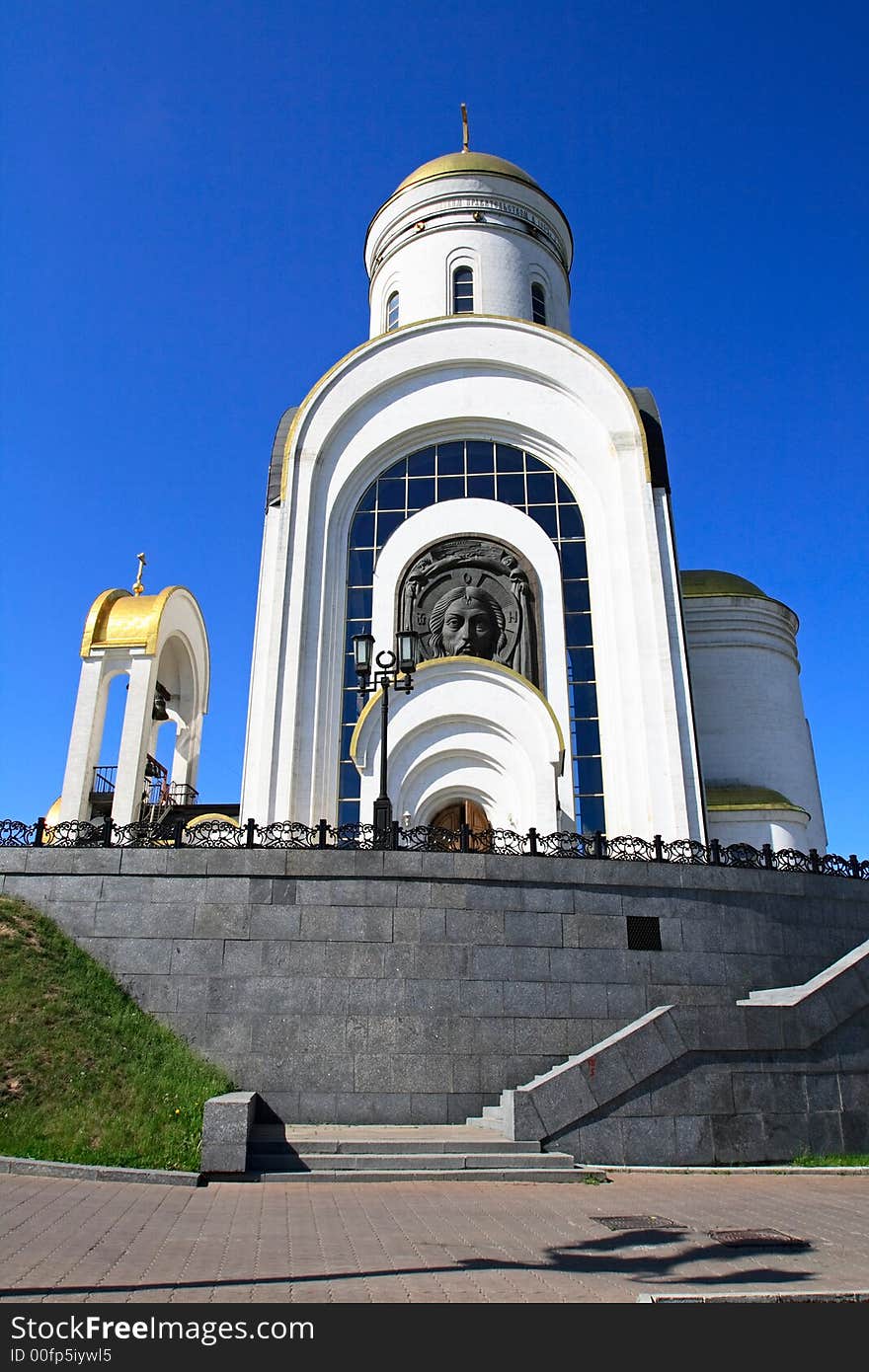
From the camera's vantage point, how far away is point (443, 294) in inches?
995

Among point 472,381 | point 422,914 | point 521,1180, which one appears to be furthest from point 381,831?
point 472,381

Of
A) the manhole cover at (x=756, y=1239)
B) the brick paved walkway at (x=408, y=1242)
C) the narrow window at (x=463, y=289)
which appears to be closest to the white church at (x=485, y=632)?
the narrow window at (x=463, y=289)

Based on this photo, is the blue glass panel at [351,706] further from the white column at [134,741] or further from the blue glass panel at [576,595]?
the blue glass panel at [576,595]

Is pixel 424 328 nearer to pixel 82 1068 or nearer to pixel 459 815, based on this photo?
pixel 459 815

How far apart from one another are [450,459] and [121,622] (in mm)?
8332

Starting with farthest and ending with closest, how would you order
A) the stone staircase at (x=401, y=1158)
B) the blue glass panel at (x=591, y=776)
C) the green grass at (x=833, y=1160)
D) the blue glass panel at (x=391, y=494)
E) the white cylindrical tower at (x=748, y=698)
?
1. the white cylindrical tower at (x=748, y=698)
2. the blue glass panel at (x=391, y=494)
3. the blue glass panel at (x=591, y=776)
4. the green grass at (x=833, y=1160)
5. the stone staircase at (x=401, y=1158)

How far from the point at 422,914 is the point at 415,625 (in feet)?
28.7

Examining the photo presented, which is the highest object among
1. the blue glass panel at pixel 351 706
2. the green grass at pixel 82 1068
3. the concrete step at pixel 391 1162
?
the blue glass panel at pixel 351 706

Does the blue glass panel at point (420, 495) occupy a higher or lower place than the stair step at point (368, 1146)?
higher

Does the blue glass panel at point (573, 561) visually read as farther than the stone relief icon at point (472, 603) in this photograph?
Yes

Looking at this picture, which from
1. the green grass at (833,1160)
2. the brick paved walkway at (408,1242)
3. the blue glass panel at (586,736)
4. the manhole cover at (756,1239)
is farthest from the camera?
Result: the blue glass panel at (586,736)

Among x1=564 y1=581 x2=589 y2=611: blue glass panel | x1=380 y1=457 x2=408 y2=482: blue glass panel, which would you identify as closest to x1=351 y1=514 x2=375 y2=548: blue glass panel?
x1=380 y1=457 x2=408 y2=482: blue glass panel

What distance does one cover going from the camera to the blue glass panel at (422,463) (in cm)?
2175
